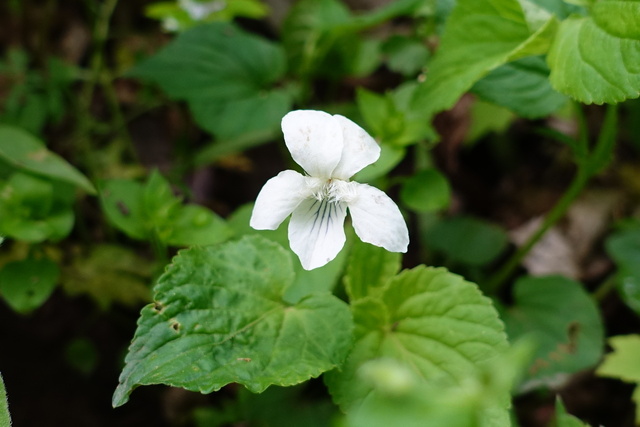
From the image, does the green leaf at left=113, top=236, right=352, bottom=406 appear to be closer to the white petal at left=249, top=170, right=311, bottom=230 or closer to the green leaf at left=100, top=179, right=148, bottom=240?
the white petal at left=249, top=170, right=311, bottom=230

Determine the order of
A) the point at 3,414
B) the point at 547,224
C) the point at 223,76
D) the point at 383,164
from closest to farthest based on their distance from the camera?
the point at 3,414, the point at 383,164, the point at 547,224, the point at 223,76

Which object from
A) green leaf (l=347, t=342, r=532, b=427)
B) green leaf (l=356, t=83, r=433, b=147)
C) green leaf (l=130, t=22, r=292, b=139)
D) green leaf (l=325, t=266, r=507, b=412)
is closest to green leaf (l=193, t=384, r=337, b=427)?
green leaf (l=325, t=266, r=507, b=412)

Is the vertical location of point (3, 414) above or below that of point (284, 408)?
above

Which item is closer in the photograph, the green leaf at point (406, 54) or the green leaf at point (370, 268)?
the green leaf at point (370, 268)

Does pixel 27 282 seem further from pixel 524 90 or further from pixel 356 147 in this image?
pixel 524 90

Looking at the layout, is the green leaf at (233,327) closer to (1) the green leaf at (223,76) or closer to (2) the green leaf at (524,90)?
(2) the green leaf at (524,90)

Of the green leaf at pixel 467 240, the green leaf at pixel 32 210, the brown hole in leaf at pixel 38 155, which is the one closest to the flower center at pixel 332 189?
the green leaf at pixel 32 210

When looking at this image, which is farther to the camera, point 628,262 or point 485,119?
point 485,119

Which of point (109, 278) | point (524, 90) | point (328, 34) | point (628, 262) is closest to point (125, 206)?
point (109, 278)
